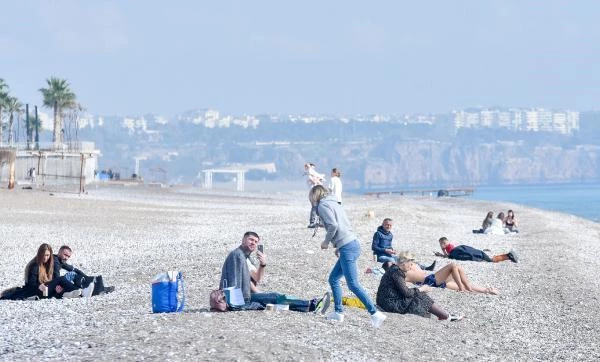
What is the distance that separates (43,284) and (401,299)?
4.36m

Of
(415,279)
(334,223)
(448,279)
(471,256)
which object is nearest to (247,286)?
(334,223)

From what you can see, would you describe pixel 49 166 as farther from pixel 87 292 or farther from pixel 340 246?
pixel 340 246

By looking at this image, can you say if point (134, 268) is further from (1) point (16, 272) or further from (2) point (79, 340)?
(2) point (79, 340)

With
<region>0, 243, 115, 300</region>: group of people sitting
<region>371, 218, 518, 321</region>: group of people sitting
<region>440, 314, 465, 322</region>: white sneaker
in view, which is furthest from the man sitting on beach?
<region>440, 314, 465, 322</region>: white sneaker

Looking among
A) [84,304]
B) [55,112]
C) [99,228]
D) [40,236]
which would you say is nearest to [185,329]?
[84,304]

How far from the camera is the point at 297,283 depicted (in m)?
17.9

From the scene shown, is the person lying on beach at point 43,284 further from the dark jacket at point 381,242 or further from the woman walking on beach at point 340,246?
the dark jacket at point 381,242

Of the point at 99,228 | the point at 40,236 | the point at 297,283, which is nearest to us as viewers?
the point at 297,283

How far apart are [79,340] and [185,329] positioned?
3.42 ft

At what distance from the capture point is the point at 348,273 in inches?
527

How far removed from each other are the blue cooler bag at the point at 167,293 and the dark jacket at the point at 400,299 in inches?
99.4

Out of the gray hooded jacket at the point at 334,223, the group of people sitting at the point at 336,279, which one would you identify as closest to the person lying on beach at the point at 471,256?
the group of people sitting at the point at 336,279

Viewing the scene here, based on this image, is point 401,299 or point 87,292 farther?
point 87,292

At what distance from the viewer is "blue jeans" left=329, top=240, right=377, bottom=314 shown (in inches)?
524
